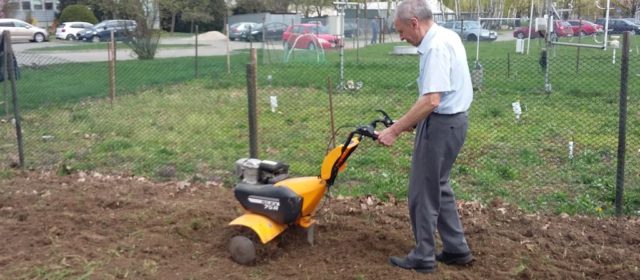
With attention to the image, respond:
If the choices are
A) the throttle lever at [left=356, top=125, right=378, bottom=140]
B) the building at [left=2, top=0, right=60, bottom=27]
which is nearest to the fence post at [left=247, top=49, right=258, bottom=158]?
the throttle lever at [left=356, top=125, right=378, bottom=140]

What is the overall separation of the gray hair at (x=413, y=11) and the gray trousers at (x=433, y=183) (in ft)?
1.95

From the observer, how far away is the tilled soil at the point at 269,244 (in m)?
4.53

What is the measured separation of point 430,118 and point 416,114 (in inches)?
8.3

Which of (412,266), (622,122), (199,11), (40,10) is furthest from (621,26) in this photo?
(40,10)

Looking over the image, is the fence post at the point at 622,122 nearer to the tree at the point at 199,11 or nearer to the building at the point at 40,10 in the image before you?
the tree at the point at 199,11

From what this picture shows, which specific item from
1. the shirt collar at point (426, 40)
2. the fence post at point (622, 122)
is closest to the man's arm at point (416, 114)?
the shirt collar at point (426, 40)

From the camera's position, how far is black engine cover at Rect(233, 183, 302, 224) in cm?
452

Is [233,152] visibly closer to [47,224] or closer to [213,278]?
[47,224]

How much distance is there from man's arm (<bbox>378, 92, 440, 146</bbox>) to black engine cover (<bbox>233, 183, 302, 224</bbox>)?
0.78 metres

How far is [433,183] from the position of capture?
4301mm

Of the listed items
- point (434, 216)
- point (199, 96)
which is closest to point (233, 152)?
point (434, 216)

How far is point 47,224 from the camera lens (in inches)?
216

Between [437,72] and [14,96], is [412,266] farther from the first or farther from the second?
[14,96]

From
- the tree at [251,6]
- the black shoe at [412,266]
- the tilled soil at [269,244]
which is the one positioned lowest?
the tilled soil at [269,244]
